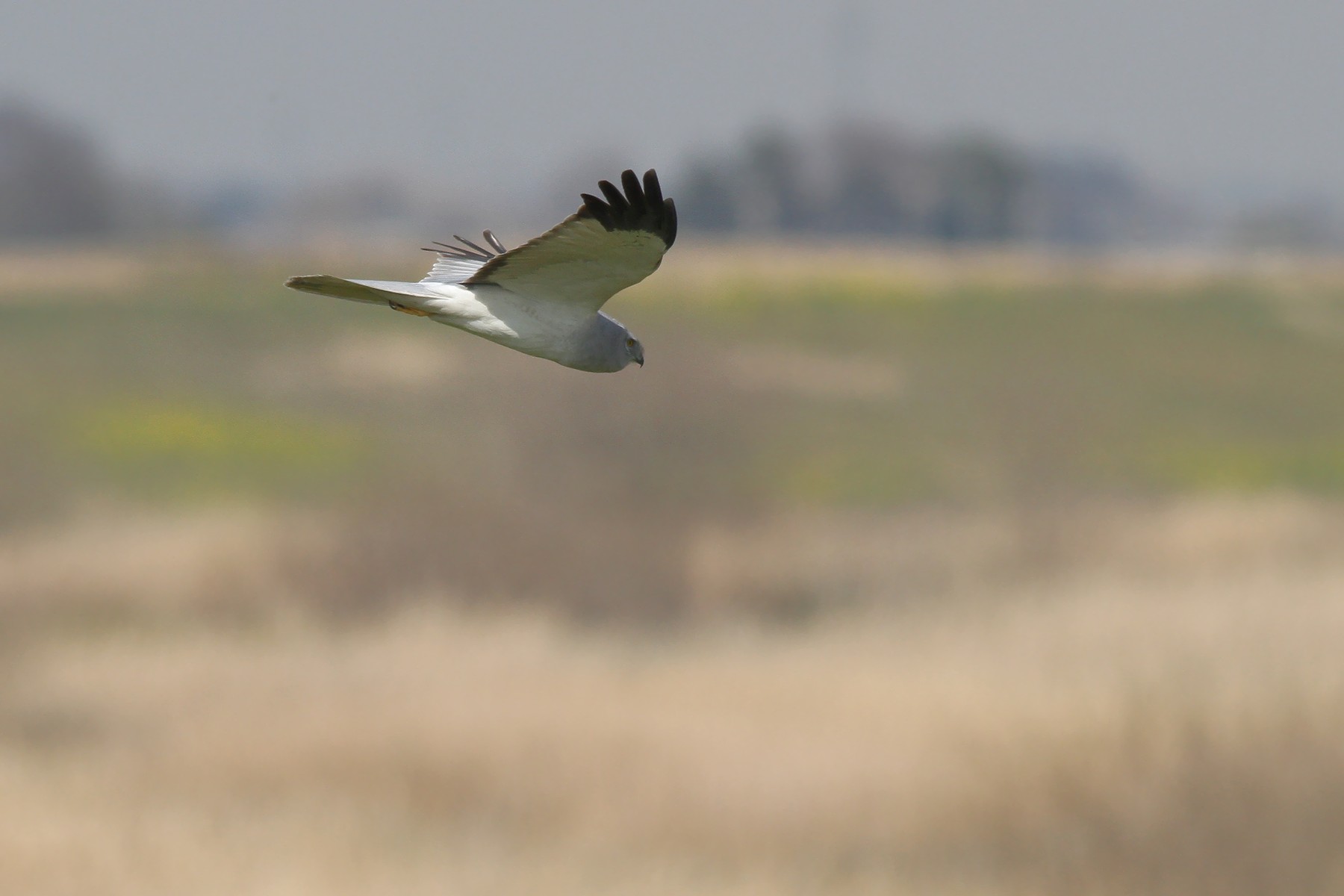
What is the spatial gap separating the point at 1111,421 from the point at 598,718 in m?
33.9

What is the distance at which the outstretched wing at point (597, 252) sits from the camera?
4.51 m

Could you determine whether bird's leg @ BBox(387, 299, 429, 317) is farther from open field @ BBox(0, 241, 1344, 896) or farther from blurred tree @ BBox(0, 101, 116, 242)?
blurred tree @ BBox(0, 101, 116, 242)

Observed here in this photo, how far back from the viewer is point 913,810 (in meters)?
29.8

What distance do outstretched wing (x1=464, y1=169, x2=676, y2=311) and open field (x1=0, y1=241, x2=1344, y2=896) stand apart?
13.6 metres

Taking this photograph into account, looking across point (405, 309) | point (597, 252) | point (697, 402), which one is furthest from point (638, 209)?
point (697, 402)

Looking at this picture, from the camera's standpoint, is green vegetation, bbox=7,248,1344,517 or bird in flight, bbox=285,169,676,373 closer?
bird in flight, bbox=285,169,676,373

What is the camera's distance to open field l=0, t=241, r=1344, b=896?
27.1m

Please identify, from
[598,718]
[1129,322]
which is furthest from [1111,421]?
[598,718]

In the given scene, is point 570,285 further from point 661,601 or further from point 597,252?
point 661,601

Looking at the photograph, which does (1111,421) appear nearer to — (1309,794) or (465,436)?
(465,436)

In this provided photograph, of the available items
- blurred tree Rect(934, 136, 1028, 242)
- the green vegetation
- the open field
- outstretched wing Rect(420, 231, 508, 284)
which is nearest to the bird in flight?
outstretched wing Rect(420, 231, 508, 284)

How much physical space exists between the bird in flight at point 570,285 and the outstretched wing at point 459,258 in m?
0.29

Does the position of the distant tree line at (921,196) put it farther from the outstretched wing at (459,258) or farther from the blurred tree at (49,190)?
the outstretched wing at (459,258)

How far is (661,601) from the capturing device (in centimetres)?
4384
